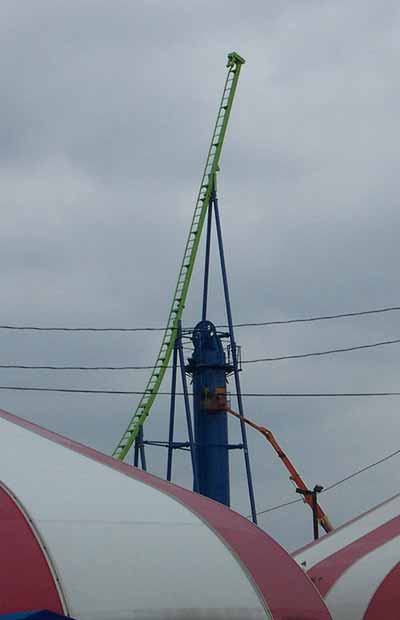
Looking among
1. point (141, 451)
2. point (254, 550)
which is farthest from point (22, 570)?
point (141, 451)

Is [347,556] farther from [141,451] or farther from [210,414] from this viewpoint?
[141,451]

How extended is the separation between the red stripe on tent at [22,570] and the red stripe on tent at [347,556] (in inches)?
Answer: 428

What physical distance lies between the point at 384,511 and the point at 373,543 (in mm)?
2091

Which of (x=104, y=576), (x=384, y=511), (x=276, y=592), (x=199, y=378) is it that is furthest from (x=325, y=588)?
(x=199, y=378)

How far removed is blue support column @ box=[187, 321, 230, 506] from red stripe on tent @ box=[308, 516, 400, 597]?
Answer: 69.3ft

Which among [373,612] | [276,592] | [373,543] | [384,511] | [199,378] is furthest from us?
[199,378]

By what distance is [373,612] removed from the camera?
21.7m

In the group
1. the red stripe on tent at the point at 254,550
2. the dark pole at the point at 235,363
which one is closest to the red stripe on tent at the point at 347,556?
the red stripe on tent at the point at 254,550

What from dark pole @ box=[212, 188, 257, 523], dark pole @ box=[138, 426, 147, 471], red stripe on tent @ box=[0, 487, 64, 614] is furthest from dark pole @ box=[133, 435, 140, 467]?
red stripe on tent @ box=[0, 487, 64, 614]

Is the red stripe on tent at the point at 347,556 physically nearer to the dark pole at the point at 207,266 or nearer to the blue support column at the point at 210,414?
the blue support column at the point at 210,414

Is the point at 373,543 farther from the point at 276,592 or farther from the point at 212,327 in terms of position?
the point at 212,327

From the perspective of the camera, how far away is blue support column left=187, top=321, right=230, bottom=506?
150 ft

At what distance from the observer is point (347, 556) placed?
23875mm

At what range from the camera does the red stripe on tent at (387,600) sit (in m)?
21.4
